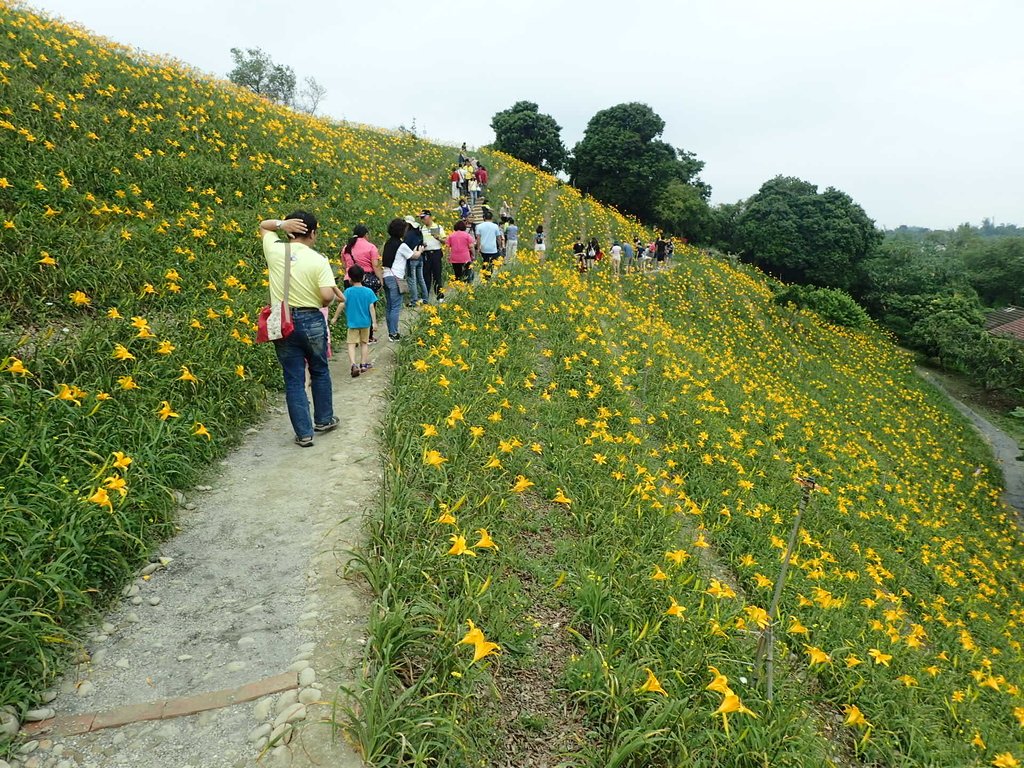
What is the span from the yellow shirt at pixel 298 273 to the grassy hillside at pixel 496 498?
1.24m

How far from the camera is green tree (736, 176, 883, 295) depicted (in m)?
31.9

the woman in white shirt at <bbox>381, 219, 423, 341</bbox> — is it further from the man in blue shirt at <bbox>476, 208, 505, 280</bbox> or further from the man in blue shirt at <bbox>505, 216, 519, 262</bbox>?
the man in blue shirt at <bbox>505, 216, 519, 262</bbox>

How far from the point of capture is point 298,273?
4398mm

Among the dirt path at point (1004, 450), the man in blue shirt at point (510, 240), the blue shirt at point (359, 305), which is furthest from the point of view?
the dirt path at point (1004, 450)

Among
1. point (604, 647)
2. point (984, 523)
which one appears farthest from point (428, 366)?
point (984, 523)

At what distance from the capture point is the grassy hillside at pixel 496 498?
8.98 ft

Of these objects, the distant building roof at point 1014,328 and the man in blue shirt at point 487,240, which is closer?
the man in blue shirt at point 487,240

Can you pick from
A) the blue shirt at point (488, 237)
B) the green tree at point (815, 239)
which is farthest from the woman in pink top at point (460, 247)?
the green tree at point (815, 239)

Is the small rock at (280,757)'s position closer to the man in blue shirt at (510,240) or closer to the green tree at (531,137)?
the man in blue shirt at (510,240)

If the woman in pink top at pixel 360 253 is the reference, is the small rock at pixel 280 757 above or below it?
below

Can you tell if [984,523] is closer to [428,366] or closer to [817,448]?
[817,448]

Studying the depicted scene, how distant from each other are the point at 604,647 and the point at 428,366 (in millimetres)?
3851

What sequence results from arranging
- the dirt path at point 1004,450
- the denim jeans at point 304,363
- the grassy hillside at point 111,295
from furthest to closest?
1. the dirt path at point 1004,450
2. the denim jeans at point 304,363
3. the grassy hillside at point 111,295

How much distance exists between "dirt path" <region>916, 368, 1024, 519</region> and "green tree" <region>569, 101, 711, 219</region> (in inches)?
727
